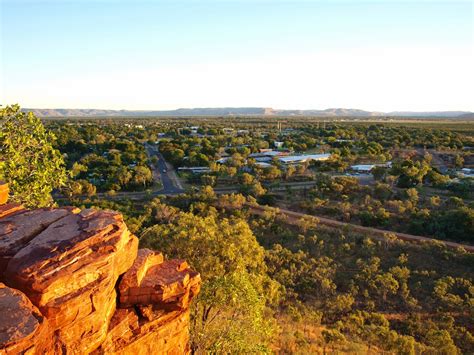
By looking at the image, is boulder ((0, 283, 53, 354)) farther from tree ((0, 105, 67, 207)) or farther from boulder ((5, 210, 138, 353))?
tree ((0, 105, 67, 207))

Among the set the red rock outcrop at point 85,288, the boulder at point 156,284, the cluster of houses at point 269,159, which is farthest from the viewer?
the cluster of houses at point 269,159

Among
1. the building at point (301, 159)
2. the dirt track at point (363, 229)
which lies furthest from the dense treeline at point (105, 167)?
the building at point (301, 159)

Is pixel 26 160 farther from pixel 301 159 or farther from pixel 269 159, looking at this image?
pixel 269 159

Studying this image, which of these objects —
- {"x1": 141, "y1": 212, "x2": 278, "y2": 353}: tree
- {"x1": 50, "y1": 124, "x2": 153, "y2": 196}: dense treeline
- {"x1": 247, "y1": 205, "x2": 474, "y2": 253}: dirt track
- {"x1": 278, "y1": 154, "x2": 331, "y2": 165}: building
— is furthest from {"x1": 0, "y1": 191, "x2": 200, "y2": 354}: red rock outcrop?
→ {"x1": 278, "y1": 154, "x2": 331, "y2": 165}: building

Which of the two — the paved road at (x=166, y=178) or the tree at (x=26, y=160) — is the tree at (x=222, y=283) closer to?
the tree at (x=26, y=160)

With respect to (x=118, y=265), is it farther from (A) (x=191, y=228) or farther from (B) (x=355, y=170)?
(B) (x=355, y=170)

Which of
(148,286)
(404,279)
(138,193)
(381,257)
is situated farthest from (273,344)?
(138,193)

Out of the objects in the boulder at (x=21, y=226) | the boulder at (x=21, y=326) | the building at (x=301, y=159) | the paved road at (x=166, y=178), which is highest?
the boulder at (x=21, y=226)
